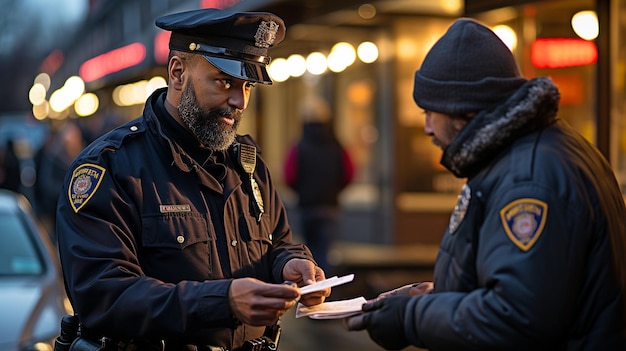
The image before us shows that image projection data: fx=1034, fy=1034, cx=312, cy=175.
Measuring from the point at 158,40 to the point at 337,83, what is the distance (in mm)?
2850

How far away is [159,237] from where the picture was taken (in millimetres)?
3211

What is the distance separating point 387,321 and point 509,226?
1.47ft

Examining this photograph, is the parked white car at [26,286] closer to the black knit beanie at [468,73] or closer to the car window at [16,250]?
the car window at [16,250]

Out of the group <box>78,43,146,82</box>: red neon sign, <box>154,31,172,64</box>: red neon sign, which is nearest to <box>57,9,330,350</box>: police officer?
<box>154,31,172,64</box>: red neon sign

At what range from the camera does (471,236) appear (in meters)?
2.62

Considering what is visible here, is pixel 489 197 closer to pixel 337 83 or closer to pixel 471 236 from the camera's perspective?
pixel 471 236

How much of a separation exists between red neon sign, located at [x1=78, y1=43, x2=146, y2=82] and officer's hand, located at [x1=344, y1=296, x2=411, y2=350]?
16223 millimetres

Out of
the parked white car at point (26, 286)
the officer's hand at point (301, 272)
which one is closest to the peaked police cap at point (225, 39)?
the officer's hand at point (301, 272)

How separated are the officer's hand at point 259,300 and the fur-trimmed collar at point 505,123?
0.65m

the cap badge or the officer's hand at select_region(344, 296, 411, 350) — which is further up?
the cap badge

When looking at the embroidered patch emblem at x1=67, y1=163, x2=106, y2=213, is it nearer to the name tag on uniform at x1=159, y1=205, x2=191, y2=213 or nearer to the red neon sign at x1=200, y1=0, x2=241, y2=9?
the name tag on uniform at x1=159, y1=205, x2=191, y2=213

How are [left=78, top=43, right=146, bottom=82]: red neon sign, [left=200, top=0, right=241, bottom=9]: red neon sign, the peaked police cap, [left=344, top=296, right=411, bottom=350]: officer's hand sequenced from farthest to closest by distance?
[left=78, top=43, right=146, bottom=82]: red neon sign, [left=200, top=0, right=241, bottom=9]: red neon sign, the peaked police cap, [left=344, top=296, right=411, bottom=350]: officer's hand

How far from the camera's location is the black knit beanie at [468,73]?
104 inches

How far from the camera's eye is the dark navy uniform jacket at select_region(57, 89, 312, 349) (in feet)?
9.98
